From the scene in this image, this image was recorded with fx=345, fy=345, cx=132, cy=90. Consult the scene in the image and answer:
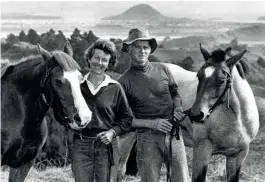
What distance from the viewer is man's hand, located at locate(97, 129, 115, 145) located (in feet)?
10.9

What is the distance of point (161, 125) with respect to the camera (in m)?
3.84

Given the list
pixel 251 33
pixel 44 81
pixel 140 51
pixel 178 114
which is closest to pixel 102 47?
pixel 140 51

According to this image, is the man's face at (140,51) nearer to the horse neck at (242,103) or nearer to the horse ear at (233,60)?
the horse ear at (233,60)

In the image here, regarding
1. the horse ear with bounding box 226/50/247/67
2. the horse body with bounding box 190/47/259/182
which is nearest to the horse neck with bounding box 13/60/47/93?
the horse body with bounding box 190/47/259/182

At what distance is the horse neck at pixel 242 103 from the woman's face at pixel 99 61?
1806 millimetres

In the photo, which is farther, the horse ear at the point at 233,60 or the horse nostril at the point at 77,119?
the horse ear at the point at 233,60

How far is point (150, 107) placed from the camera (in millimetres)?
3943

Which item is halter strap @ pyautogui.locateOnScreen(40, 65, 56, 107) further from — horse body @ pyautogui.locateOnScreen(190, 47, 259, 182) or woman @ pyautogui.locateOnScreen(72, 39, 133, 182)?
horse body @ pyautogui.locateOnScreen(190, 47, 259, 182)

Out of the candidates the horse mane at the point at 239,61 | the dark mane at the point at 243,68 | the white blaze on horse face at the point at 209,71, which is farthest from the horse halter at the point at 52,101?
the dark mane at the point at 243,68

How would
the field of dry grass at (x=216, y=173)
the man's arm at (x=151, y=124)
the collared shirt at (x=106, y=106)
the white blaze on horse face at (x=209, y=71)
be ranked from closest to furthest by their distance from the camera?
the collared shirt at (x=106, y=106)
the man's arm at (x=151, y=124)
the white blaze on horse face at (x=209, y=71)
the field of dry grass at (x=216, y=173)

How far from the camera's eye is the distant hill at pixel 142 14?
326 inches

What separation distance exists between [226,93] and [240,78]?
405 mm

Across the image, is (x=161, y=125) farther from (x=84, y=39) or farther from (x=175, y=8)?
(x=84, y=39)

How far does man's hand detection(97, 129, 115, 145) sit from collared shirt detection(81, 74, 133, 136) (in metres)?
0.08
